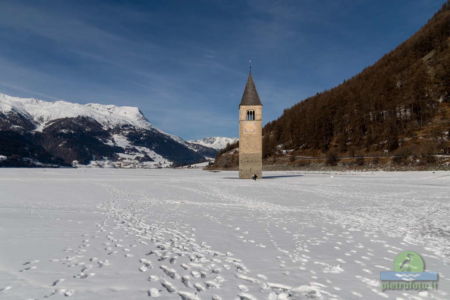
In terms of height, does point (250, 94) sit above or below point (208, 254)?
above

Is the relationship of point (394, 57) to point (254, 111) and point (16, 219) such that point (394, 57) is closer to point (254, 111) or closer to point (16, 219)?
point (254, 111)

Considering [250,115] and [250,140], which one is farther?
[250,115]

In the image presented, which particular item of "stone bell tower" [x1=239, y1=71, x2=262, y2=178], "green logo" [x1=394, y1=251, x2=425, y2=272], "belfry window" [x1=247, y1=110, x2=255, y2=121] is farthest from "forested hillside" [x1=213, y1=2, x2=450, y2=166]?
"green logo" [x1=394, y1=251, x2=425, y2=272]

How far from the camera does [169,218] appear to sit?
13.1 metres

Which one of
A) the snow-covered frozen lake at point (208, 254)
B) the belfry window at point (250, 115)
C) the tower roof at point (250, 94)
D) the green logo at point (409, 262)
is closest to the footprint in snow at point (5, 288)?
the snow-covered frozen lake at point (208, 254)

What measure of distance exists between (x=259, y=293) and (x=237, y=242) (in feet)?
12.1

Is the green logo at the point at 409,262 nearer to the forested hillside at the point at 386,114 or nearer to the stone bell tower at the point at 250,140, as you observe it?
the stone bell tower at the point at 250,140

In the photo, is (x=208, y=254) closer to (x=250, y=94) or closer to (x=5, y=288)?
(x=5, y=288)

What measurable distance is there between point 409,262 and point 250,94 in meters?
48.7

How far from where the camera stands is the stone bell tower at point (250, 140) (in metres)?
52.5

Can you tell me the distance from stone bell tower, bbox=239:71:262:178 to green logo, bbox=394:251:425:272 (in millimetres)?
43809

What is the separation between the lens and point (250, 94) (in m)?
54.3

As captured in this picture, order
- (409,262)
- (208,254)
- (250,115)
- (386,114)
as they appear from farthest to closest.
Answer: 1. (386,114)
2. (250,115)
3. (208,254)
4. (409,262)

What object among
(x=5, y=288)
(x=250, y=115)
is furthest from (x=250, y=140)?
(x=5, y=288)
